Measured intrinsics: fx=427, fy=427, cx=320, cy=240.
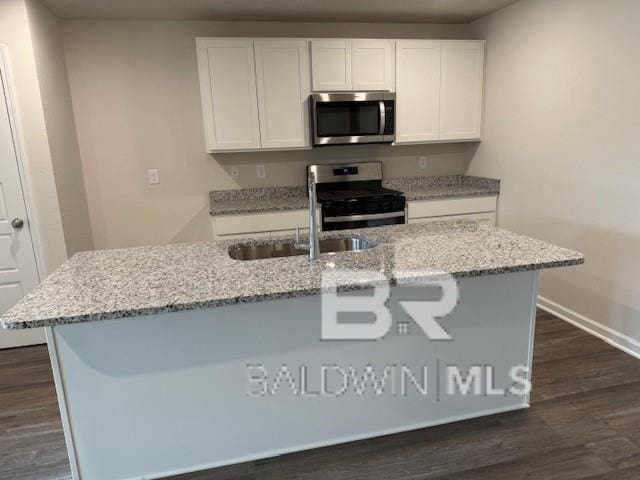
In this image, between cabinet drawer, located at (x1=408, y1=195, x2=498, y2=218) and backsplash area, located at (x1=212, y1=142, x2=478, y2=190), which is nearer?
cabinet drawer, located at (x1=408, y1=195, x2=498, y2=218)

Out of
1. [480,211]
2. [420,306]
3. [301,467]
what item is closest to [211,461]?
[301,467]

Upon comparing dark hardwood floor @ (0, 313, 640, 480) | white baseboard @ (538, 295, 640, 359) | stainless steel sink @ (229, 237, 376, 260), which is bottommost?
dark hardwood floor @ (0, 313, 640, 480)

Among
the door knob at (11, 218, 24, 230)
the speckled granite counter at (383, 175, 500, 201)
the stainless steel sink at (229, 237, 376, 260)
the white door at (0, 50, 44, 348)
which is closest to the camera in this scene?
the stainless steel sink at (229, 237, 376, 260)

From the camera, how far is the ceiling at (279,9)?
3084 mm

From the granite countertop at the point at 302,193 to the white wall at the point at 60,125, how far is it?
1.02 metres

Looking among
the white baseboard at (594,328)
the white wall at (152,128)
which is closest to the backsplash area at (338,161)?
the white wall at (152,128)

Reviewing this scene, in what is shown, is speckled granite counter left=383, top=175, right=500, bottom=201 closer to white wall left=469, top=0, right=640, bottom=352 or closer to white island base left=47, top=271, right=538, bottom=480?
white wall left=469, top=0, right=640, bottom=352

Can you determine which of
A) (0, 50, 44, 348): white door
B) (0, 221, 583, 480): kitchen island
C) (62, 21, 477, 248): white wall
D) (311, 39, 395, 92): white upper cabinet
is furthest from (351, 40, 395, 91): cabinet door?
(0, 50, 44, 348): white door

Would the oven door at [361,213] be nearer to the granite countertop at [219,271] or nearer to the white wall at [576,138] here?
the white wall at [576,138]

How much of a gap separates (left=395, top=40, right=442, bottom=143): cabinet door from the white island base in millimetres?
2186

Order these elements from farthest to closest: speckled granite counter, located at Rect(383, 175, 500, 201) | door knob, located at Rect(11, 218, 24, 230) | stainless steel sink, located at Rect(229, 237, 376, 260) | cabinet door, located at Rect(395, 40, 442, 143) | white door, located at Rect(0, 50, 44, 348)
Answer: speckled granite counter, located at Rect(383, 175, 500, 201) < cabinet door, located at Rect(395, 40, 442, 143) < door knob, located at Rect(11, 218, 24, 230) < white door, located at Rect(0, 50, 44, 348) < stainless steel sink, located at Rect(229, 237, 376, 260)

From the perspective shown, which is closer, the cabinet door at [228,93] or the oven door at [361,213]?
the cabinet door at [228,93]

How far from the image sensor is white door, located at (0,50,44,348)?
2805 millimetres

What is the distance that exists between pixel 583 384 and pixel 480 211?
1.82 m
